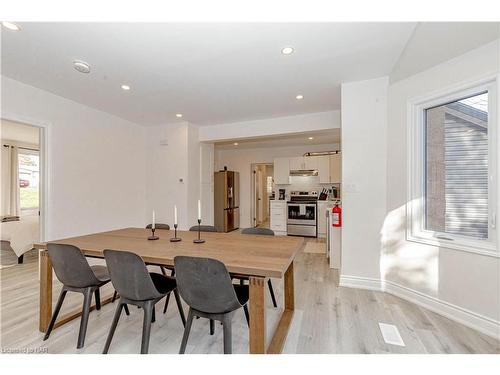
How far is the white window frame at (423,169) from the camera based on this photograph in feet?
6.53

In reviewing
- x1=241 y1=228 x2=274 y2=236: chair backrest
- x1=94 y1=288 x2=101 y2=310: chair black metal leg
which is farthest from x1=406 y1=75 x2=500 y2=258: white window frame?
x1=94 y1=288 x2=101 y2=310: chair black metal leg

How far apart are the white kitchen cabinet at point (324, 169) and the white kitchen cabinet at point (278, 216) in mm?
1198

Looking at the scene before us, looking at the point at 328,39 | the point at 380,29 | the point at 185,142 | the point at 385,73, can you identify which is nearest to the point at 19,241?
the point at 185,142

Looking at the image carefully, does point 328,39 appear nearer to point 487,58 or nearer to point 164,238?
point 487,58

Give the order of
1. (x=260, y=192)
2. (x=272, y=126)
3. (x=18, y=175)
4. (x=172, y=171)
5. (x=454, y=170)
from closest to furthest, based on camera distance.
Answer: (x=454, y=170), (x=272, y=126), (x=172, y=171), (x=18, y=175), (x=260, y=192)

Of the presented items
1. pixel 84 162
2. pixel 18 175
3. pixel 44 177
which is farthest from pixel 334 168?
pixel 18 175

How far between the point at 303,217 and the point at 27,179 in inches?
288

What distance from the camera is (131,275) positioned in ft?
5.22

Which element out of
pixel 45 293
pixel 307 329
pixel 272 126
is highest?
pixel 272 126

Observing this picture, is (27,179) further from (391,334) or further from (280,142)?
(391,334)

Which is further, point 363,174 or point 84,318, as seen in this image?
point 363,174

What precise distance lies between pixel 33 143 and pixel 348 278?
7880 mm

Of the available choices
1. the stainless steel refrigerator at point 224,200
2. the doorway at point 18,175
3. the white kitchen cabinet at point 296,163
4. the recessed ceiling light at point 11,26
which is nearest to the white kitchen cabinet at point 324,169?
the white kitchen cabinet at point 296,163
